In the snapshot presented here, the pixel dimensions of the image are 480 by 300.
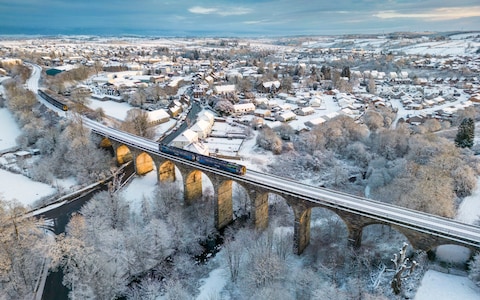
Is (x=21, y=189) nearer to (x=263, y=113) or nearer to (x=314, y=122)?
(x=263, y=113)

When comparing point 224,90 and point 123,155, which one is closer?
point 123,155

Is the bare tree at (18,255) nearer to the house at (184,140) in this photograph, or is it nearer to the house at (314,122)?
the house at (184,140)

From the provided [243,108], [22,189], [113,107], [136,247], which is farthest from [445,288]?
[113,107]

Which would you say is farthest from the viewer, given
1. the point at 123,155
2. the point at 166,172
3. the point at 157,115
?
the point at 157,115

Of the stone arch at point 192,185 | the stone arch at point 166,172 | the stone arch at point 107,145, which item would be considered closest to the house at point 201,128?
the stone arch at point 107,145

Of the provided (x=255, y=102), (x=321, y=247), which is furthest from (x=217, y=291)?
(x=255, y=102)

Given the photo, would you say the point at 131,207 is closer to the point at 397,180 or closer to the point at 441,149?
the point at 397,180
